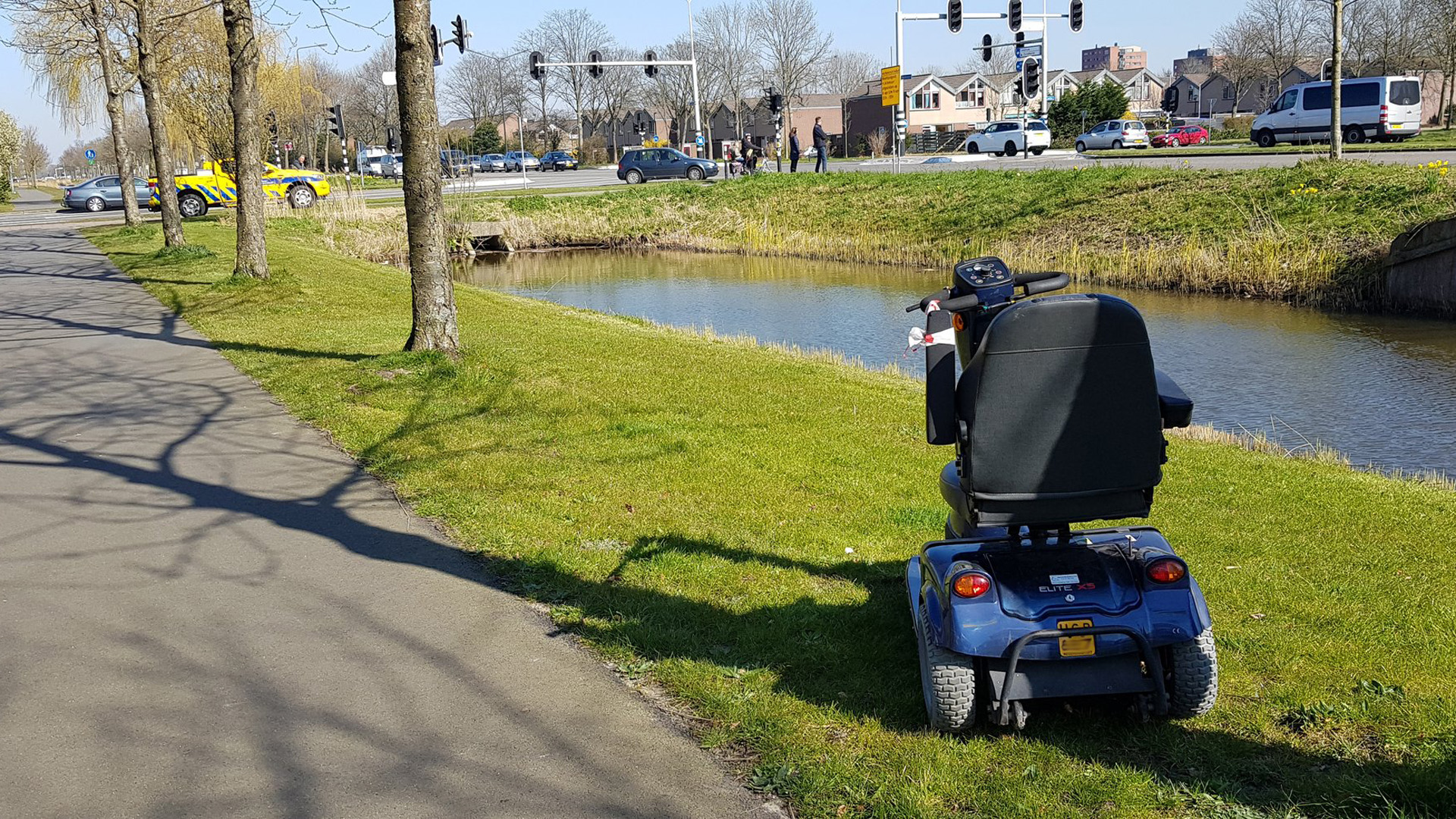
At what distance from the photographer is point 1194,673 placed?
12.5ft

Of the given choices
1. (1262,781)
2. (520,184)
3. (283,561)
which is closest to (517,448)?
(283,561)

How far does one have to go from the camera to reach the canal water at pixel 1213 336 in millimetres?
11953

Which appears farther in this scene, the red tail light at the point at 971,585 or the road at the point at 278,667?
the red tail light at the point at 971,585

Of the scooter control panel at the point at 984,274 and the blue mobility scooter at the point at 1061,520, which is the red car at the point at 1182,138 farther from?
the blue mobility scooter at the point at 1061,520

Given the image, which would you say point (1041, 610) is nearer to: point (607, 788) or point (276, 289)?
point (607, 788)

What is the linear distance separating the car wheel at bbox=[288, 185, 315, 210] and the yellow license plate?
123ft

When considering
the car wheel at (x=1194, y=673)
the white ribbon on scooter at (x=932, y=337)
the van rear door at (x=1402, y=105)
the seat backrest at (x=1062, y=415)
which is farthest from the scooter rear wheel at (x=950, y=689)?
the van rear door at (x=1402, y=105)

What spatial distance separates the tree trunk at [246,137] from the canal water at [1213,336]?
21.4ft

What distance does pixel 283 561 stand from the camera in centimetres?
588

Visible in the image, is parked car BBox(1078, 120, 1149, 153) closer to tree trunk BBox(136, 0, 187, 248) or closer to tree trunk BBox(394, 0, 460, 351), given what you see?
tree trunk BBox(136, 0, 187, 248)

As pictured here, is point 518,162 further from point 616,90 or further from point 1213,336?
point 1213,336

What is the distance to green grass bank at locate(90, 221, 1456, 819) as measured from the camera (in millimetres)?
3654

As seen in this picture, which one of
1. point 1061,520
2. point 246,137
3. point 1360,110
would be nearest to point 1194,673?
point 1061,520

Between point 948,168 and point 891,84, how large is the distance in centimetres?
396
